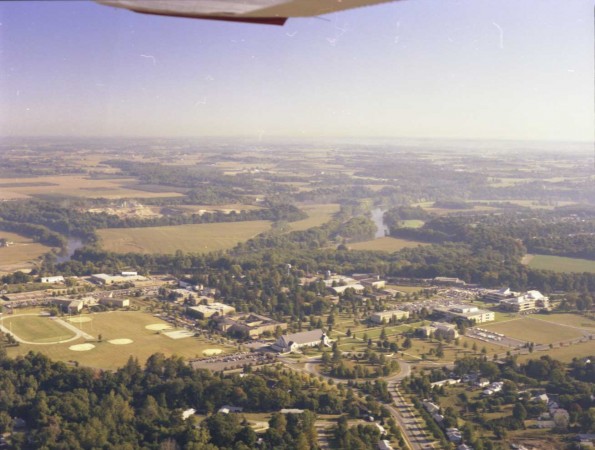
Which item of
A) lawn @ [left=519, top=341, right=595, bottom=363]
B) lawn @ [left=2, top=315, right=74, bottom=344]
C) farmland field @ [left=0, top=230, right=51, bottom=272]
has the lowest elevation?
lawn @ [left=2, top=315, right=74, bottom=344]

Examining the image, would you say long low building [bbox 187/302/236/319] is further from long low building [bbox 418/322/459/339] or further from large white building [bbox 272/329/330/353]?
long low building [bbox 418/322/459/339]

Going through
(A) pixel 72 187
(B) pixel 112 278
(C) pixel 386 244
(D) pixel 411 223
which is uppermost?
(A) pixel 72 187

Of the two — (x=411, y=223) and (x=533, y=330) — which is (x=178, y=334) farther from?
(x=411, y=223)

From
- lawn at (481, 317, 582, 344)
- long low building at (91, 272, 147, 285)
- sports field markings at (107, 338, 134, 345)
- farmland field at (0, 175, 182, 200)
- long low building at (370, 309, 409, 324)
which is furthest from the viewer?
farmland field at (0, 175, 182, 200)

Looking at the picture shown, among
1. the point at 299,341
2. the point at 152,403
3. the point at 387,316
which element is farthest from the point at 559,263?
the point at 152,403

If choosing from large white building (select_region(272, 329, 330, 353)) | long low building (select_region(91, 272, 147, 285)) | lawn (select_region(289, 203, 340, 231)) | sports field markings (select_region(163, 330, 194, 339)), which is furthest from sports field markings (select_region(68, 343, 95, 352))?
lawn (select_region(289, 203, 340, 231))

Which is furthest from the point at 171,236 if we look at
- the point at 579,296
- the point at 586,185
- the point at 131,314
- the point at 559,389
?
the point at 586,185

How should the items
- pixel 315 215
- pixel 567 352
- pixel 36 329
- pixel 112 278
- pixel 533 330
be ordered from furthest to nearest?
pixel 315 215 < pixel 112 278 < pixel 533 330 < pixel 36 329 < pixel 567 352
